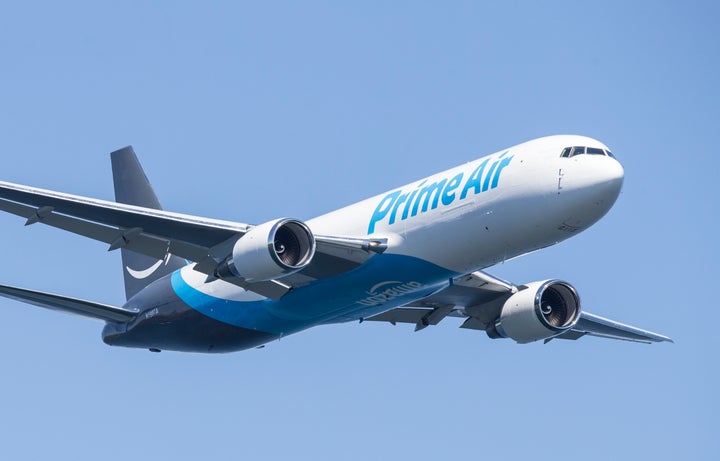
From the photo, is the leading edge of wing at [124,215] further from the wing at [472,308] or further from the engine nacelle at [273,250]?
the wing at [472,308]

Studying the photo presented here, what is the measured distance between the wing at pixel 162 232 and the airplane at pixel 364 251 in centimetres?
5

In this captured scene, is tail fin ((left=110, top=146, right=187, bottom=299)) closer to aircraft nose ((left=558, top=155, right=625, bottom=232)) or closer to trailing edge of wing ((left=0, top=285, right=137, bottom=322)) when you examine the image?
trailing edge of wing ((left=0, top=285, right=137, bottom=322))

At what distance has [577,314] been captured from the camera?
43.8m

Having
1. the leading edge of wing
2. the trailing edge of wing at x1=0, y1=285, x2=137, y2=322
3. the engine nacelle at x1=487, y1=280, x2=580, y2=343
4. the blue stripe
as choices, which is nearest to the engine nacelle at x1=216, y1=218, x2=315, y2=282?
the leading edge of wing

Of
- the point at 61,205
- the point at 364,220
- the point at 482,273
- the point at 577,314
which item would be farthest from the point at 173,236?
the point at 577,314

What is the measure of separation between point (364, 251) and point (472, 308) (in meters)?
8.84

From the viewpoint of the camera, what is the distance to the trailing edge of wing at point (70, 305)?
137ft

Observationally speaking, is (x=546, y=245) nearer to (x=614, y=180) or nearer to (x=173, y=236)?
(x=614, y=180)

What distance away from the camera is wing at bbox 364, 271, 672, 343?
44.8 m

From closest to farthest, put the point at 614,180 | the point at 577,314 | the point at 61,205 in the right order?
1. the point at 614,180
2. the point at 61,205
3. the point at 577,314

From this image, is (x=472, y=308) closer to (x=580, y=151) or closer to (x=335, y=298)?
(x=335, y=298)

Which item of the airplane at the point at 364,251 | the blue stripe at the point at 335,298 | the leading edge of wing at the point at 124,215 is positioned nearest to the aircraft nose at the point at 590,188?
the airplane at the point at 364,251

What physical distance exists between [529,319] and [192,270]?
1216 cm

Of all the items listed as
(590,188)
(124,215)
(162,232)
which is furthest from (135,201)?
(590,188)
